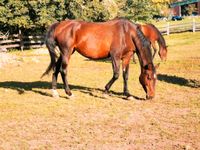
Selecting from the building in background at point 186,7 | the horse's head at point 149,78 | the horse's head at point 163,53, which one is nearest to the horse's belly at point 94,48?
the horse's head at point 149,78

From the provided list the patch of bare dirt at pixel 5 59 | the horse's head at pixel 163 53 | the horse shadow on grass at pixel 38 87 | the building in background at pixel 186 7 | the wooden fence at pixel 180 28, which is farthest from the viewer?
the building in background at pixel 186 7

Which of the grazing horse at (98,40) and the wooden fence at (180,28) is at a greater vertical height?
the grazing horse at (98,40)

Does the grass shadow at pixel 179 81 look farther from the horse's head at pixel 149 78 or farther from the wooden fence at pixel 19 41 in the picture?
the wooden fence at pixel 19 41

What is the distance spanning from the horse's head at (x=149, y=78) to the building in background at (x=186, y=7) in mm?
86160

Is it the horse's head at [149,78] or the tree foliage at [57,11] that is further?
the tree foliage at [57,11]

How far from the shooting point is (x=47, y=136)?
732cm

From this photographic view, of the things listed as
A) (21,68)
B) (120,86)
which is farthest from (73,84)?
(21,68)

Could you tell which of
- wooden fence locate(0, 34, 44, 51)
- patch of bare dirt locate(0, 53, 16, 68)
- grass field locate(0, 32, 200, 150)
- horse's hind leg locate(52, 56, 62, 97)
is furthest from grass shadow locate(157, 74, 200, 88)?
wooden fence locate(0, 34, 44, 51)

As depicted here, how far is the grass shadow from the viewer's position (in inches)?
483

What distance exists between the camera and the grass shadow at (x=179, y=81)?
1228 cm

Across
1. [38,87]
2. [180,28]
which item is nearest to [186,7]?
[180,28]

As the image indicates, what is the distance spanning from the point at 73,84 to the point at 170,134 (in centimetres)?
625

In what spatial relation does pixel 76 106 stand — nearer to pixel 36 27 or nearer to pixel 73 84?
pixel 73 84

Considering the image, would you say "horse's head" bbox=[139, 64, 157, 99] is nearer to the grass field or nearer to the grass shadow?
the grass field
